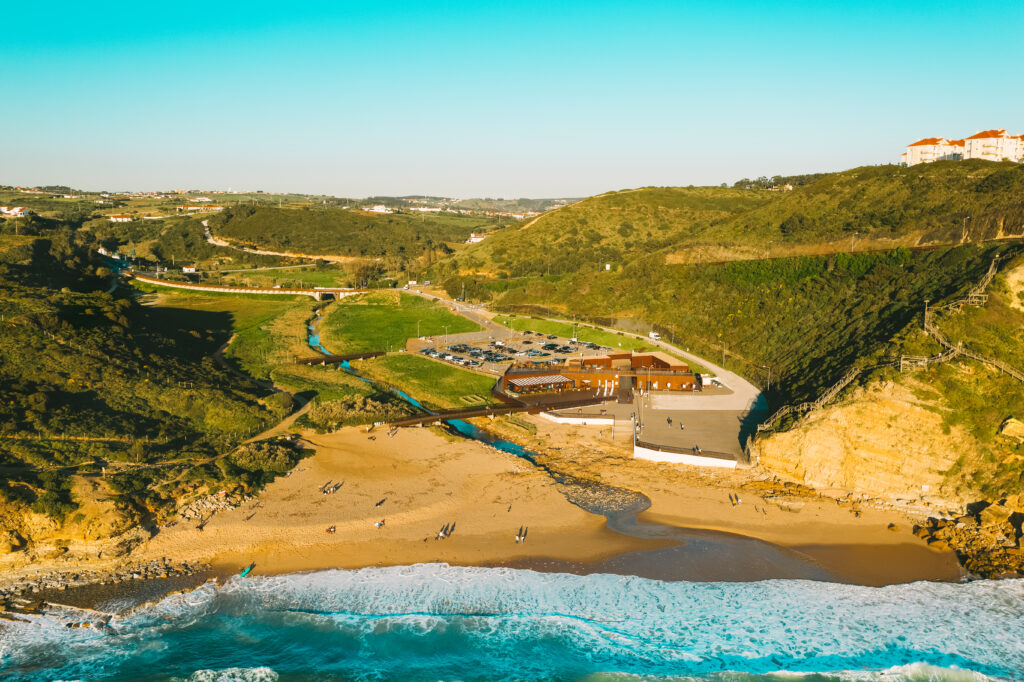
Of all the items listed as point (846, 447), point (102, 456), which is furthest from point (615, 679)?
point (102, 456)

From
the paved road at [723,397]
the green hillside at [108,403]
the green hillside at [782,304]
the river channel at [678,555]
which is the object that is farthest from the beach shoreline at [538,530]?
the paved road at [723,397]

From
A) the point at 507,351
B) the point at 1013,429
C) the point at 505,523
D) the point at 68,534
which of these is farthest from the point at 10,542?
the point at 1013,429

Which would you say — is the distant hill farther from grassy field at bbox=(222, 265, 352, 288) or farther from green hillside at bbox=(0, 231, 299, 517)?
green hillside at bbox=(0, 231, 299, 517)

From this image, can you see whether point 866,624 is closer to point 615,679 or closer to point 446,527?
point 615,679

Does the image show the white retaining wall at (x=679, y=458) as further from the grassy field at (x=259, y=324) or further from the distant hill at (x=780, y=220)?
the grassy field at (x=259, y=324)

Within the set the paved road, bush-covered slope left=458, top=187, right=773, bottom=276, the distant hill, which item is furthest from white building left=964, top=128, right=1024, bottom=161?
the paved road

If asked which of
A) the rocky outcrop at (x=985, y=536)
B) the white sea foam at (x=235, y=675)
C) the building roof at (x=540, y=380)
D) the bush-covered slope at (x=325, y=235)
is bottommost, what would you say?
the white sea foam at (x=235, y=675)

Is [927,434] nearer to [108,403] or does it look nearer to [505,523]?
[505,523]
